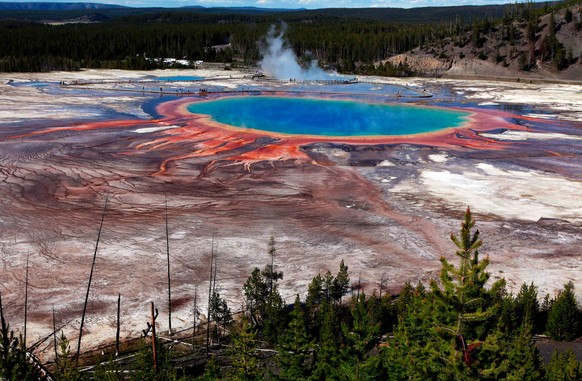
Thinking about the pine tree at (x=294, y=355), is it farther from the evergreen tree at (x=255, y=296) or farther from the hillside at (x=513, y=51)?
the hillside at (x=513, y=51)

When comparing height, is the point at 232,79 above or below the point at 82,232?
above

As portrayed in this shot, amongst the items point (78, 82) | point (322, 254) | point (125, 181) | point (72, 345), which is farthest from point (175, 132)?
point (78, 82)

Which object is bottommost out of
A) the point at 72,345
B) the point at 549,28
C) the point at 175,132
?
the point at 72,345

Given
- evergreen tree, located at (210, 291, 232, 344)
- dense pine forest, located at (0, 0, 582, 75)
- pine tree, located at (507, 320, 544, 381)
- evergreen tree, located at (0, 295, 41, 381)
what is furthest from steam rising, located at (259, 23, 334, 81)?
evergreen tree, located at (0, 295, 41, 381)

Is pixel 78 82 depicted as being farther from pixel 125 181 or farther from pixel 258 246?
pixel 258 246

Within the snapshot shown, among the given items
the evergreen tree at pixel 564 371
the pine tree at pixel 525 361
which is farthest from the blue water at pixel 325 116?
the evergreen tree at pixel 564 371

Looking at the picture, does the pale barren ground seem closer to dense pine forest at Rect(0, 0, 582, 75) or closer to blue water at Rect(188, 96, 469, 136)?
Answer: blue water at Rect(188, 96, 469, 136)

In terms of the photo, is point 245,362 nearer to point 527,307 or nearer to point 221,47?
point 527,307
